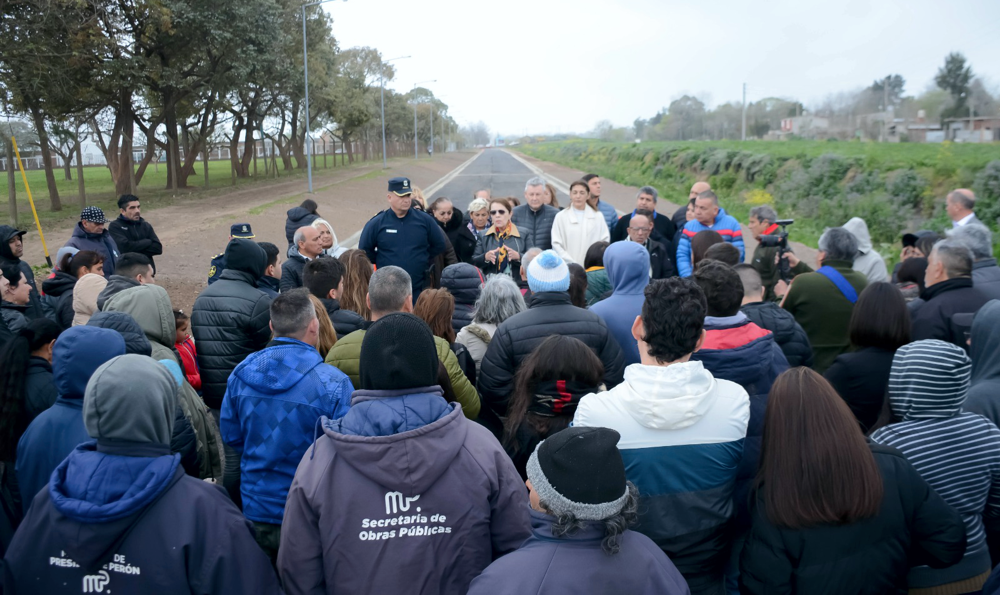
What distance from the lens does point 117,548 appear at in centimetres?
229

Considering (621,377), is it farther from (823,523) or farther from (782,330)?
(823,523)

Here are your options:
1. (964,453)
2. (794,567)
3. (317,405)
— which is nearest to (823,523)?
(794,567)

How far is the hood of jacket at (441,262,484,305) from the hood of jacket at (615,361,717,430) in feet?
9.37

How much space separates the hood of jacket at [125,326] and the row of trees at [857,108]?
57.3 meters

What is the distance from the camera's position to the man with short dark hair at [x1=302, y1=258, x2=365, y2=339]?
15.6 feet

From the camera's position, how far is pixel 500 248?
7.45 metres

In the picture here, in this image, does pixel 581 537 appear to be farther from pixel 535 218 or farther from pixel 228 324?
pixel 535 218

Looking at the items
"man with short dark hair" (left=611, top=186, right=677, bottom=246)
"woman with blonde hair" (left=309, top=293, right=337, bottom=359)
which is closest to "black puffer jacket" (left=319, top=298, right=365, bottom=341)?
"woman with blonde hair" (left=309, top=293, right=337, bottom=359)

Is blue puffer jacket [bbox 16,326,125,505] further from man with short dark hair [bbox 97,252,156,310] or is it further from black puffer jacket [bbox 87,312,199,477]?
man with short dark hair [bbox 97,252,156,310]

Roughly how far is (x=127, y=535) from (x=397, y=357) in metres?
1.03

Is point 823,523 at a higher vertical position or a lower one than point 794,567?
higher

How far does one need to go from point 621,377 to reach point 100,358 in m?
2.70

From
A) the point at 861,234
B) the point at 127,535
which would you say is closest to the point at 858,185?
the point at 861,234

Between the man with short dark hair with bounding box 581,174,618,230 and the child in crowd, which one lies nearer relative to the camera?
the child in crowd
